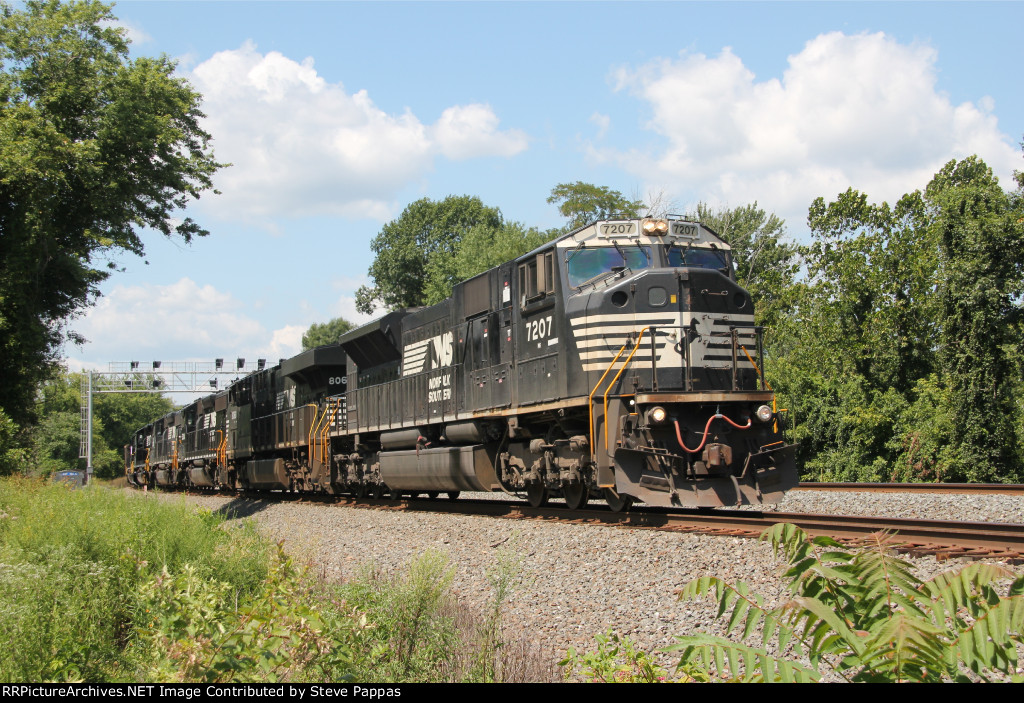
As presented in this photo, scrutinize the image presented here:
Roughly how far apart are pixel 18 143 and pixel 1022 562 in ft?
63.0

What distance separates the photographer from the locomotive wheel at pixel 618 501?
1171 centimetres

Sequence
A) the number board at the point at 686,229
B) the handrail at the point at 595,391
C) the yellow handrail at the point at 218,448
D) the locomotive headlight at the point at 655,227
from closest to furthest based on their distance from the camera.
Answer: the handrail at the point at 595,391, the locomotive headlight at the point at 655,227, the number board at the point at 686,229, the yellow handrail at the point at 218,448

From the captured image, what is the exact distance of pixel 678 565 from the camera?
8.09 meters

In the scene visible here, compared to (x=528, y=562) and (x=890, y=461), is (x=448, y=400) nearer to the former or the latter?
(x=528, y=562)

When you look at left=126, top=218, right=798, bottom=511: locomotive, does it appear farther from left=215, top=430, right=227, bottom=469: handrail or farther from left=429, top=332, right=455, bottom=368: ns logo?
left=215, top=430, right=227, bottom=469: handrail

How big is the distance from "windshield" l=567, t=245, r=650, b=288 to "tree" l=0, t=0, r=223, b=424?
40.9 ft

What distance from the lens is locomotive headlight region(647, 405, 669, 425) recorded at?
1041 cm

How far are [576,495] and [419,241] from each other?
54.7 m

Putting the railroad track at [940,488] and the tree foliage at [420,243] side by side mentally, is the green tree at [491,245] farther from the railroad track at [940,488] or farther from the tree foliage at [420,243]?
Result: the railroad track at [940,488]

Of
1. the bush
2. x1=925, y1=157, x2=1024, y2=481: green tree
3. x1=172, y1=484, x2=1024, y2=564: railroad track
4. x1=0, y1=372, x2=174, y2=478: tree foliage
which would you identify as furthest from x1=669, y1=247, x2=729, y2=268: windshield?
x1=0, y1=372, x2=174, y2=478: tree foliage

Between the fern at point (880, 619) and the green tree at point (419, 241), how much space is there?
59.6 m

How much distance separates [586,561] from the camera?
8.80 meters

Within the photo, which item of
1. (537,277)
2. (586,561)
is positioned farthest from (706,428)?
(537,277)

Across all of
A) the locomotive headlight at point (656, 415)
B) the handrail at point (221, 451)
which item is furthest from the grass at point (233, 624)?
the handrail at point (221, 451)
